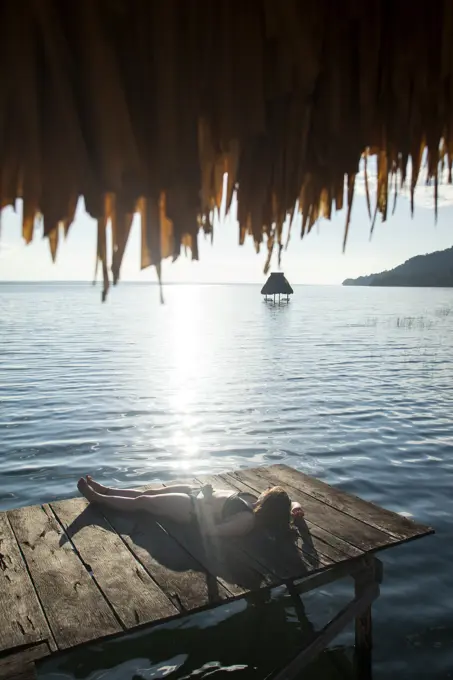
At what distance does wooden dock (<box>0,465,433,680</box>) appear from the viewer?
4.23 meters

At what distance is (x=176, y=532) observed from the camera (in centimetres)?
597

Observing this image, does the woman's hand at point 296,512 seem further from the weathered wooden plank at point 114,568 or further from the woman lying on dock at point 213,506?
the weathered wooden plank at point 114,568

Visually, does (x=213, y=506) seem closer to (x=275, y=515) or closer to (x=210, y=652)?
(x=275, y=515)

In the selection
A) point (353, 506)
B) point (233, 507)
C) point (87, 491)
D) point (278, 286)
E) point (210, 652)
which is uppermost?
point (278, 286)

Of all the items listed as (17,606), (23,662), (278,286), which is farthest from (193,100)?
(278,286)

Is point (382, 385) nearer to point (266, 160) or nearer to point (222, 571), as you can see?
point (222, 571)

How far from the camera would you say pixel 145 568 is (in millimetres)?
5113

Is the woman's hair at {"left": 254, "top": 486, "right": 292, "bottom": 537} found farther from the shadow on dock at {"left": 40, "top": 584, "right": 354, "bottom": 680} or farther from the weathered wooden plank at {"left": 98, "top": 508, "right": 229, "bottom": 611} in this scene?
the shadow on dock at {"left": 40, "top": 584, "right": 354, "bottom": 680}

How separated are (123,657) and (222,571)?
2246 mm

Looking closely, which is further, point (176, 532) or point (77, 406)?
point (77, 406)

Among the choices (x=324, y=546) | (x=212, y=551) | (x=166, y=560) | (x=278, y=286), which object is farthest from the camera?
(x=278, y=286)

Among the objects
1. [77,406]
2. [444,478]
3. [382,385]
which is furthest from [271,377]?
[444,478]

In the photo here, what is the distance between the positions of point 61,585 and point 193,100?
4.49 metres

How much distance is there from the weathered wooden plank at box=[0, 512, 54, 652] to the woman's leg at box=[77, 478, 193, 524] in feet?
4.25
